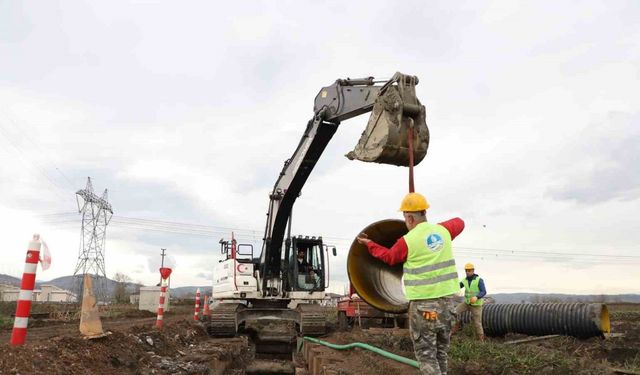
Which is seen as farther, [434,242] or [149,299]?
[149,299]

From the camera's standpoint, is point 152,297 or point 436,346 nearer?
point 436,346

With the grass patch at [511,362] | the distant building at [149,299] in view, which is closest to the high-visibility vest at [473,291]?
the grass patch at [511,362]

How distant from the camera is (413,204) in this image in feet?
13.9

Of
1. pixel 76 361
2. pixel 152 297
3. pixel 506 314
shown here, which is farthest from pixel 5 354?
pixel 152 297

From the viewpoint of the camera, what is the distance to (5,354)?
453cm

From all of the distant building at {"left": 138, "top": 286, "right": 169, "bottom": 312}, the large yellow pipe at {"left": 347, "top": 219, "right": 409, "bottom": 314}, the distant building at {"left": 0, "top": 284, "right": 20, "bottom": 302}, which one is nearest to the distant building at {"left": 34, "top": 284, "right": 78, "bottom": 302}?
the distant building at {"left": 0, "top": 284, "right": 20, "bottom": 302}

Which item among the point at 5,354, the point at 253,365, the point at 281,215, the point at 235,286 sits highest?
the point at 281,215

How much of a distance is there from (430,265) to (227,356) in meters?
6.42

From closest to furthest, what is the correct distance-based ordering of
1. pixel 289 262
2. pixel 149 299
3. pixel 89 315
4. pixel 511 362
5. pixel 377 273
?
pixel 511 362 → pixel 89 315 → pixel 377 273 → pixel 289 262 → pixel 149 299

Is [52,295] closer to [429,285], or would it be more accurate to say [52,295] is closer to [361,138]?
[361,138]

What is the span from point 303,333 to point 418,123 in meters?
6.55

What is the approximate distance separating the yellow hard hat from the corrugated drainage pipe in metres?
7.38

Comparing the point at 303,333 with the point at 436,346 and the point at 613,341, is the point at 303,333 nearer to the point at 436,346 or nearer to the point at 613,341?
the point at 613,341

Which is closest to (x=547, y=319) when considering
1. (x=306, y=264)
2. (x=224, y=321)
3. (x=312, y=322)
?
(x=312, y=322)
